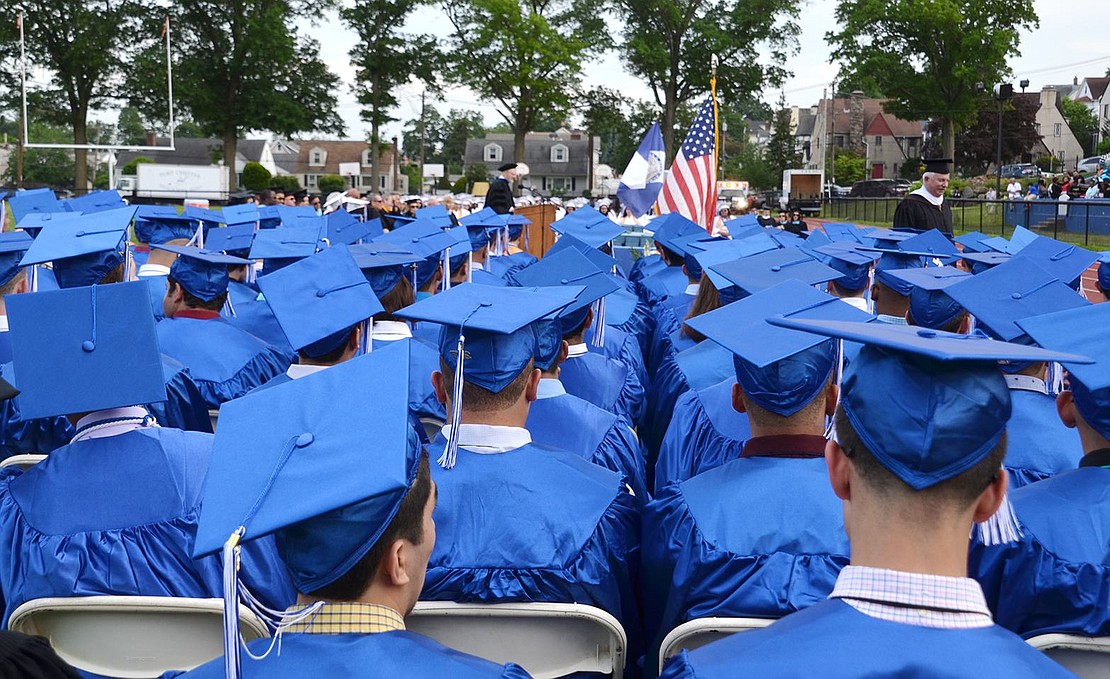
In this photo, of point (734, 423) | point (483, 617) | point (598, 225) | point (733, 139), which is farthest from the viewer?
point (733, 139)

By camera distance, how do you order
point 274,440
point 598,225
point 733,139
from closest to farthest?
point 274,440
point 598,225
point 733,139

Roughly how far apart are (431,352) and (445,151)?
105838 mm

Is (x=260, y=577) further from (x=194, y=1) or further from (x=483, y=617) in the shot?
(x=194, y=1)

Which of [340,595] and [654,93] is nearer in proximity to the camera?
[340,595]

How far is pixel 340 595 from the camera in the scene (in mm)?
1797

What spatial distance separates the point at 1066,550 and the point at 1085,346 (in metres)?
0.63

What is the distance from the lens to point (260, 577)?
9.21 ft

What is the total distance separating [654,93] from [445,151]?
6404cm

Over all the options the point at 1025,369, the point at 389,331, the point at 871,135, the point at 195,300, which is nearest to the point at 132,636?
the point at 389,331

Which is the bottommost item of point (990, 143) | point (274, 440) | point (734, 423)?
point (734, 423)

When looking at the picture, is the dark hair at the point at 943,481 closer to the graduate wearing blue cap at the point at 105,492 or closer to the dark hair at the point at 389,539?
the dark hair at the point at 389,539

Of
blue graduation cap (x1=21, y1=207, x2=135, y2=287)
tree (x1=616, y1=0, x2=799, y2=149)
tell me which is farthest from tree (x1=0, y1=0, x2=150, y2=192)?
blue graduation cap (x1=21, y1=207, x2=135, y2=287)

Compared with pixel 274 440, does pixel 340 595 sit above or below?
below

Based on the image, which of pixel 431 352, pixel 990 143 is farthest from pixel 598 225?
pixel 990 143
